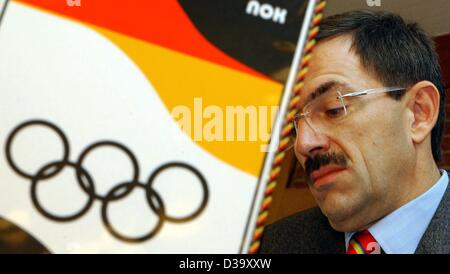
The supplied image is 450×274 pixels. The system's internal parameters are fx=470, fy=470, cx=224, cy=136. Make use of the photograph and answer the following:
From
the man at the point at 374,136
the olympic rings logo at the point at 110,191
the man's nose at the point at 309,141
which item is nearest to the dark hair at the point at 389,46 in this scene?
the man at the point at 374,136

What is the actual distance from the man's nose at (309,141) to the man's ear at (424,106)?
1.00 ft

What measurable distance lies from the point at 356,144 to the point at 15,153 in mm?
843

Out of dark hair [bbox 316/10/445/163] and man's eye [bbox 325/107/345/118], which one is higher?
dark hair [bbox 316/10/445/163]

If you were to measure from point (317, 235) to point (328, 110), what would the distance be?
1.56 feet

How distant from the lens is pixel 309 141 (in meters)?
1.23

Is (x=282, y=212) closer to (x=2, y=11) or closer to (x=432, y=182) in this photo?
(x=432, y=182)

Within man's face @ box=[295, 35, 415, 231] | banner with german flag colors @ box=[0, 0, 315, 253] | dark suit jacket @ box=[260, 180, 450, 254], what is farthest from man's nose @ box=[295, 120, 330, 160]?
banner with german flag colors @ box=[0, 0, 315, 253]

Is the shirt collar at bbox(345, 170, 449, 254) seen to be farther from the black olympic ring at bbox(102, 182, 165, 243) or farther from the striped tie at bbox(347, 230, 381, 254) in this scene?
the black olympic ring at bbox(102, 182, 165, 243)

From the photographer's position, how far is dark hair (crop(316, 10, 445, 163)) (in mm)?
1310

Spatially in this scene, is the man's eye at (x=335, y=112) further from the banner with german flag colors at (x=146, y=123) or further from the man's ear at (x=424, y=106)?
the banner with german flag colors at (x=146, y=123)

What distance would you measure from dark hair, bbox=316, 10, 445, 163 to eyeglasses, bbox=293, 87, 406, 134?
132 millimetres

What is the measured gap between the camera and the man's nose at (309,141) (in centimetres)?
121

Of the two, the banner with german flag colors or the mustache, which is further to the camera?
the mustache

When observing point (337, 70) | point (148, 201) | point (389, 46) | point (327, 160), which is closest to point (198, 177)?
point (148, 201)
